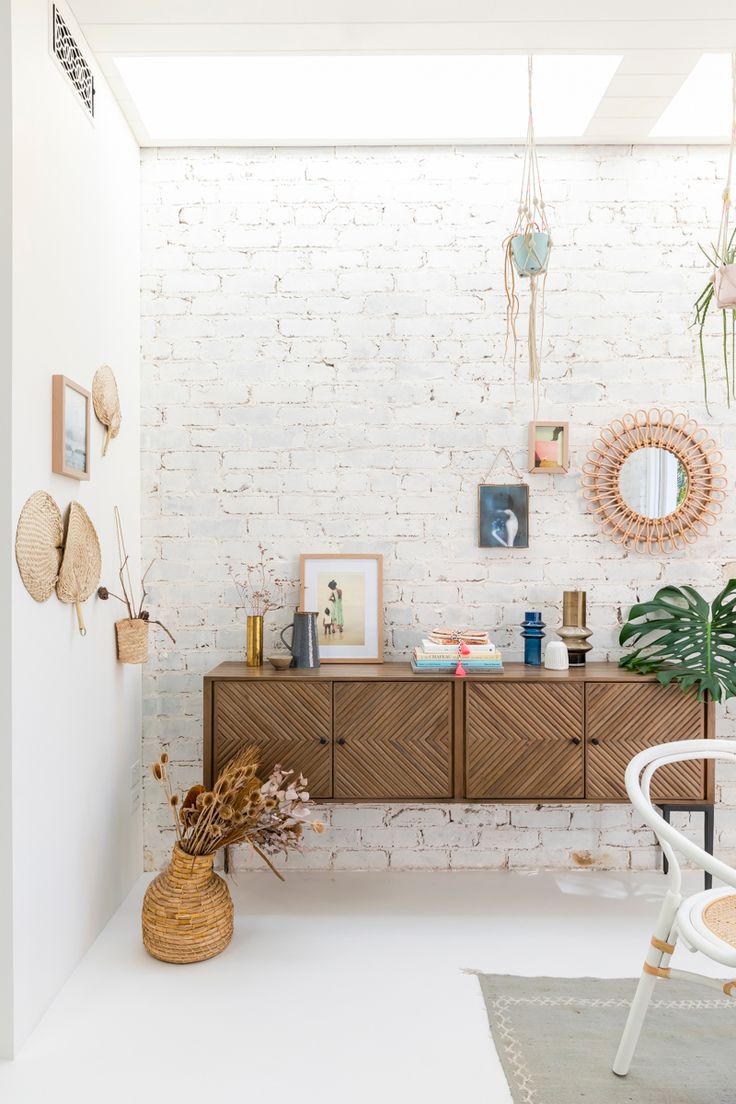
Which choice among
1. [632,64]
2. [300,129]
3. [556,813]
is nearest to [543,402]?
[632,64]

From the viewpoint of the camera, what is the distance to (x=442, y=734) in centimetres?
274

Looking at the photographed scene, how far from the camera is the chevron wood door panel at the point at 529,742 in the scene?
2.73 m

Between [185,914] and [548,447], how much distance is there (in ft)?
6.97

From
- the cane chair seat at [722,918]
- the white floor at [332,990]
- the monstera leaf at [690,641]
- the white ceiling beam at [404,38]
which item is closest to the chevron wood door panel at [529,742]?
Result: the monstera leaf at [690,641]

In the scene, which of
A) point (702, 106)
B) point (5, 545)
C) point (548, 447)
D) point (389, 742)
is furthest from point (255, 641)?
point (702, 106)

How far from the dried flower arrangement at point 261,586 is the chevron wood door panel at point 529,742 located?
88 cm

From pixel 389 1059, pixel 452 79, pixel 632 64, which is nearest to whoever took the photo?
pixel 389 1059

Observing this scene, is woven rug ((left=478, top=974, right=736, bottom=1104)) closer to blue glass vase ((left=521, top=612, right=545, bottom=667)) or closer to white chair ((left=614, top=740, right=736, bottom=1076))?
white chair ((left=614, top=740, right=736, bottom=1076))

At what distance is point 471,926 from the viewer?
8.79 feet

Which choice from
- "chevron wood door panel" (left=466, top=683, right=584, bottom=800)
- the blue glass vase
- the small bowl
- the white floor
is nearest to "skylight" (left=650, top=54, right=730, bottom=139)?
the blue glass vase

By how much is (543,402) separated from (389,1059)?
231 cm

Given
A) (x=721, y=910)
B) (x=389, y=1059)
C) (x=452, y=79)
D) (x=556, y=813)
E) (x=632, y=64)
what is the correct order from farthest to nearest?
1. (x=556, y=813)
2. (x=452, y=79)
3. (x=632, y=64)
4. (x=389, y=1059)
5. (x=721, y=910)

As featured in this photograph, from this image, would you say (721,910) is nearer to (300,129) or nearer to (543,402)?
(543,402)

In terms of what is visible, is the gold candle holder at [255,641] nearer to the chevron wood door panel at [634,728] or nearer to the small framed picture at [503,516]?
the small framed picture at [503,516]
